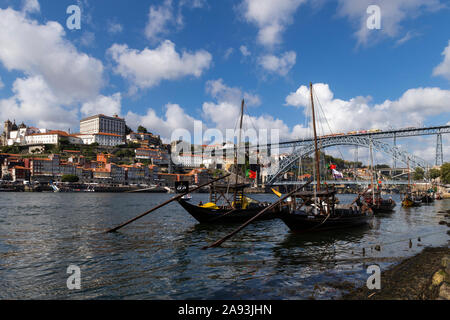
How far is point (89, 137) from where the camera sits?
141750mm

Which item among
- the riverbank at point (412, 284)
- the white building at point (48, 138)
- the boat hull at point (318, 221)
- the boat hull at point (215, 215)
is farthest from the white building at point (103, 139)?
the riverbank at point (412, 284)

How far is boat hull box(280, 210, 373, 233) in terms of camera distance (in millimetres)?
17388

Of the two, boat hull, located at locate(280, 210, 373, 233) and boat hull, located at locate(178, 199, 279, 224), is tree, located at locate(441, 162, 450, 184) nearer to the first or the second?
boat hull, located at locate(280, 210, 373, 233)

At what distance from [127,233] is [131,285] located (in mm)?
9312

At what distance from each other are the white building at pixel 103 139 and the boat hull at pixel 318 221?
454 feet

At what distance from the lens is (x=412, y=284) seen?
847 cm

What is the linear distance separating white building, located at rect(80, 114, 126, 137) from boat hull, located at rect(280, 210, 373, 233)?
142002mm

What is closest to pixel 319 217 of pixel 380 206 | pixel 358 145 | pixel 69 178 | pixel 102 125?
pixel 380 206

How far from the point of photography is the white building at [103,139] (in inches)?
5566

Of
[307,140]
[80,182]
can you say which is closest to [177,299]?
[307,140]

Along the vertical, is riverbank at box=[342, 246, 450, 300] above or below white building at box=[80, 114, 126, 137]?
below

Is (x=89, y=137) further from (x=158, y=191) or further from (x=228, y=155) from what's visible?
(x=228, y=155)

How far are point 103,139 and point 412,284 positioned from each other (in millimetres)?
148828

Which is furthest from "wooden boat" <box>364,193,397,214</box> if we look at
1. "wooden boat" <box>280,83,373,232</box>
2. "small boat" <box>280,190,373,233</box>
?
"small boat" <box>280,190,373,233</box>
